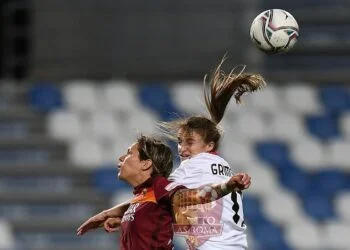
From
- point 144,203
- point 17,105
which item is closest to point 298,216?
point 17,105

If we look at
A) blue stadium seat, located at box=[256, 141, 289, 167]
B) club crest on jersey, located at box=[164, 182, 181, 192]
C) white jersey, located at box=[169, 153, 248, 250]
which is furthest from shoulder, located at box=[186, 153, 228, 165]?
blue stadium seat, located at box=[256, 141, 289, 167]

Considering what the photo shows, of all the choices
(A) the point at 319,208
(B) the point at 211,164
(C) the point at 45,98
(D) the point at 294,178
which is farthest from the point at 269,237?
(B) the point at 211,164

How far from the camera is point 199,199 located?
4.93 meters

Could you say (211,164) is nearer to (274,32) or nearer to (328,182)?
(274,32)

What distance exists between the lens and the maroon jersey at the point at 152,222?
518 centimetres

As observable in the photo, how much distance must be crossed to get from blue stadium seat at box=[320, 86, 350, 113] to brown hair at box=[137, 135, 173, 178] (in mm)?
6436

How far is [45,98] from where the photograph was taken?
1156cm

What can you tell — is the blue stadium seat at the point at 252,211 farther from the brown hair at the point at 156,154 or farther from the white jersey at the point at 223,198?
the white jersey at the point at 223,198

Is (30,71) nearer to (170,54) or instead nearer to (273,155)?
(170,54)

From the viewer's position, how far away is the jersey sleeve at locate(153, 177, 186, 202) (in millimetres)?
5121

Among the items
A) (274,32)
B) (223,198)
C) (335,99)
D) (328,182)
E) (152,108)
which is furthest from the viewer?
(335,99)

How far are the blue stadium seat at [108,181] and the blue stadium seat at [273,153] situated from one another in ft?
4.18

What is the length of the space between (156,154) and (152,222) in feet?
0.99

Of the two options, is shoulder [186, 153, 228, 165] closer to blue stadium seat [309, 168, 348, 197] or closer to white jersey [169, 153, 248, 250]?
white jersey [169, 153, 248, 250]
